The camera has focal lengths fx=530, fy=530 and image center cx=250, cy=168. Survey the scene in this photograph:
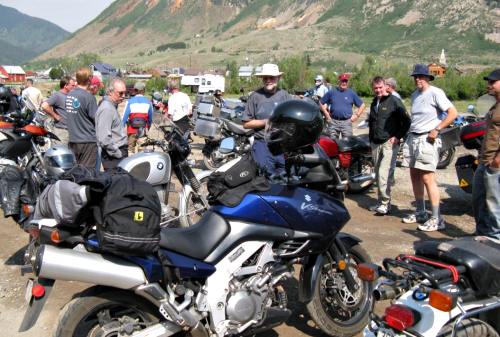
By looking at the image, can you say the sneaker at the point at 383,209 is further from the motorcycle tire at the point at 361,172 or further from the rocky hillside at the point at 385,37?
the rocky hillside at the point at 385,37

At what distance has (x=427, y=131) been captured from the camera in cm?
630

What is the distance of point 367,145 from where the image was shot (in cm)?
818

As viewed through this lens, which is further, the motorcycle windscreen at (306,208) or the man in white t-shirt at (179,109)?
the man in white t-shirt at (179,109)

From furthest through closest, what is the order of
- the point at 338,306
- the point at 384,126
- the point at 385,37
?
the point at 385,37 → the point at 384,126 → the point at 338,306

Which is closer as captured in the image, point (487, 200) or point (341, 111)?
point (487, 200)

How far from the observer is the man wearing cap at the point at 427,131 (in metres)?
6.23

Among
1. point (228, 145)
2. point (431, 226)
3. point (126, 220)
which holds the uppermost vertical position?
point (126, 220)

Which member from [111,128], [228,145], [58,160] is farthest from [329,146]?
[58,160]

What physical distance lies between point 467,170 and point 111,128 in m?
4.53

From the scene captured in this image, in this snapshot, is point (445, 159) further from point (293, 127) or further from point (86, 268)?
point (86, 268)

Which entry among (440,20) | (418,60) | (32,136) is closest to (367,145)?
(32,136)

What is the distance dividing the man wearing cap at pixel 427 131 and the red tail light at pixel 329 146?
138cm

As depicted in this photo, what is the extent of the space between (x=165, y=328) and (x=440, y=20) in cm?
15673

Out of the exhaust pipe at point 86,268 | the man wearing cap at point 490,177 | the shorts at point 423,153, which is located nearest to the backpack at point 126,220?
the exhaust pipe at point 86,268
